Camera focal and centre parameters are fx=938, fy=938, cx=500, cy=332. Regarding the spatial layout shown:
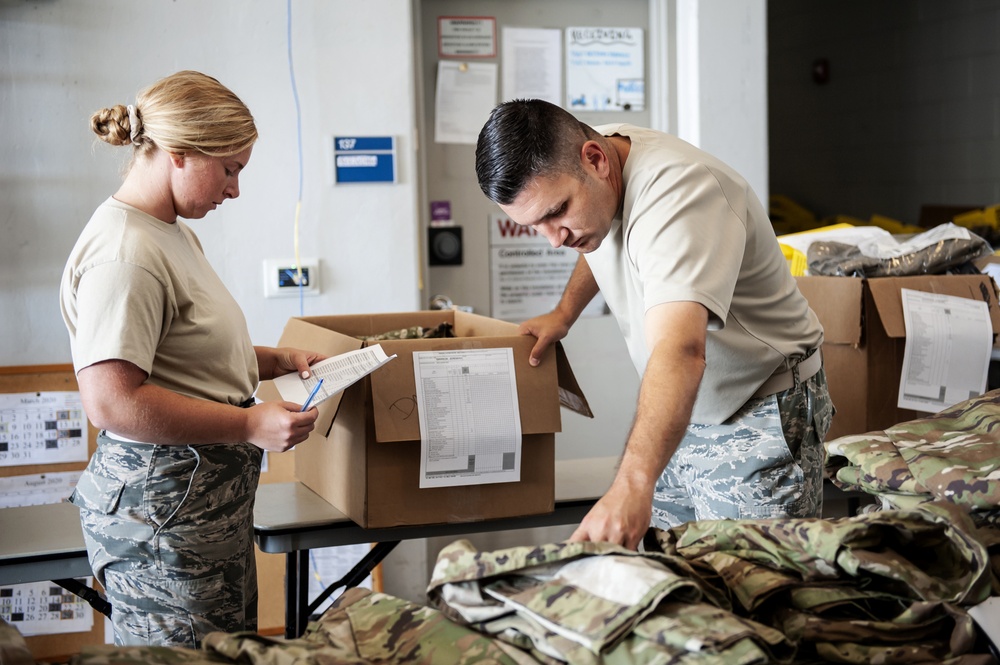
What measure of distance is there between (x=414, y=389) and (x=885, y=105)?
4862 millimetres

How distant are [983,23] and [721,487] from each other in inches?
176

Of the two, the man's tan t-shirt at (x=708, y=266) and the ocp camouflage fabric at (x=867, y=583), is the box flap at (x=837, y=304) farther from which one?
the ocp camouflage fabric at (x=867, y=583)

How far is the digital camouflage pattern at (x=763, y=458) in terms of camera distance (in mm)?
1710

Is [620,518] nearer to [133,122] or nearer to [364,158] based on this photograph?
[133,122]

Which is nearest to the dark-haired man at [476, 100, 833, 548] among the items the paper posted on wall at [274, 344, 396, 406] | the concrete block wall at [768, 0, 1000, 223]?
the paper posted on wall at [274, 344, 396, 406]

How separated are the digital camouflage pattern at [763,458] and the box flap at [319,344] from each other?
2.33 ft

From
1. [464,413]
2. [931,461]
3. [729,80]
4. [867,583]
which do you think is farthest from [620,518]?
[729,80]

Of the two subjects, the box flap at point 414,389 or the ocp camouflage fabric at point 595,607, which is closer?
the ocp camouflage fabric at point 595,607

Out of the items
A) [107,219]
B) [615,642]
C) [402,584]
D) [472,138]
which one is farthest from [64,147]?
[615,642]

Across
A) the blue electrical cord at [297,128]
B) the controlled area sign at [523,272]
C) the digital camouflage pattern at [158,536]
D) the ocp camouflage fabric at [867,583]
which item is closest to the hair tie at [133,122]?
the digital camouflage pattern at [158,536]

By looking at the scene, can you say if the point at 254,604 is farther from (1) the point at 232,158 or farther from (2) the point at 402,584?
(2) the point at 402,584

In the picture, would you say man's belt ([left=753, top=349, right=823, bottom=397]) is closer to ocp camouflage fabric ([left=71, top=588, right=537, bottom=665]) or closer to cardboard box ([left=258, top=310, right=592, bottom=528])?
cardboard box ([left=258, top=310, right=592, bottom=528])

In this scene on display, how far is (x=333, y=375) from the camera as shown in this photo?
5.84ft

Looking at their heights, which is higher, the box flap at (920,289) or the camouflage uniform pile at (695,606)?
the box flap at (920,289)
